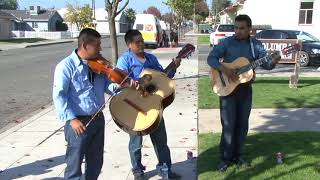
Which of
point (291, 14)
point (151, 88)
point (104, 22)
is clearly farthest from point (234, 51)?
point (104, 22)

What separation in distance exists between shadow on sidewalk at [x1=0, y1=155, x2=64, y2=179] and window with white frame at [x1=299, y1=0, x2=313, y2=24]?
33719 mm

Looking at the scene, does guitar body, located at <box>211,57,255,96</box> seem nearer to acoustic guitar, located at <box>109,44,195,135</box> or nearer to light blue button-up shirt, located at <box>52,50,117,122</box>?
acoustic guitar, located at <box>109,44,195,135</box>

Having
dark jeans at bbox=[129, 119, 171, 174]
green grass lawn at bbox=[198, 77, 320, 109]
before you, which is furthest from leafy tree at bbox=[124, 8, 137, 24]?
dark jeans at bbox=[129, 119, 171, 174]

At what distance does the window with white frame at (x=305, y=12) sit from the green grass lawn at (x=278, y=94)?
79.2ft

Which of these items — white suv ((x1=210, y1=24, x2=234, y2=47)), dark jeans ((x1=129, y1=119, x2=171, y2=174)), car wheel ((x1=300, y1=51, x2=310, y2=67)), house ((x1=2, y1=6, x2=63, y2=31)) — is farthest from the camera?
house ((x1=2, y1=6, x2=63, y2=31))

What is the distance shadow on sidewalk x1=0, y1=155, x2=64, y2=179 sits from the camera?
6.25 m

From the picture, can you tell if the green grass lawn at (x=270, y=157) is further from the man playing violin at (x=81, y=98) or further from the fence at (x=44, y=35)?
the fence at (x=44, y=35)

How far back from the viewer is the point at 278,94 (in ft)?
39.2

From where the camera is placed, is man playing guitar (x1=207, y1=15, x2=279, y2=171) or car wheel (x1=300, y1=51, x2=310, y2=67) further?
car wheel (x1=300, y1=51, x2=310, y2=67)

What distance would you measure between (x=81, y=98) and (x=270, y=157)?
299 cm

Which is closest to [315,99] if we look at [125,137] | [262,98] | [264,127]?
[262,98]

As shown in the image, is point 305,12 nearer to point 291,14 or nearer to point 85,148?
point 291,14

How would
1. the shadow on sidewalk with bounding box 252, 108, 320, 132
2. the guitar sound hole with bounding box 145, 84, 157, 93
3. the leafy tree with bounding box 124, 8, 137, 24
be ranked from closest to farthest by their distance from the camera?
1. the guitar sound hole with bounding box 145, 84, 157, 93
2. the shadow on sidewalk with bounding box 252, 108, 320, 132
3. the leafy tree with bounding box 124, 8, 137, 24

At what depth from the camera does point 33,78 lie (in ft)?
58.1
